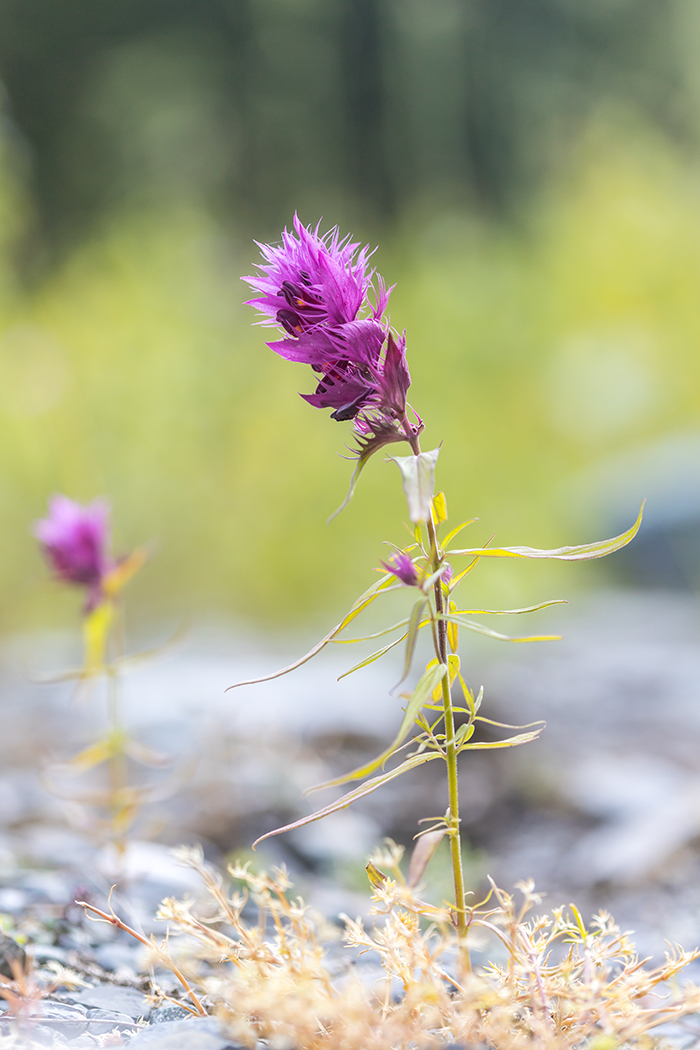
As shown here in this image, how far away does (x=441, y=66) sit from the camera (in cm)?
697

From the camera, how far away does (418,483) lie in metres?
0.59

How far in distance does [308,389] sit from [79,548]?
4069 mm

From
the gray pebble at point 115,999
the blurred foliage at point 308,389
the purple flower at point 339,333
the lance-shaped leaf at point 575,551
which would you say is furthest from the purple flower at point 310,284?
the blurred foliage at point 308,389

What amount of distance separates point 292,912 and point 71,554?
660 millimetres

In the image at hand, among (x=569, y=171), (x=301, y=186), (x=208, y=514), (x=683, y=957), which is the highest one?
(x=301, y=186)

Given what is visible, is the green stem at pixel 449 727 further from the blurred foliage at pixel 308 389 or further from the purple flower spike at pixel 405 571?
the blurred foliage at pixel 308 389

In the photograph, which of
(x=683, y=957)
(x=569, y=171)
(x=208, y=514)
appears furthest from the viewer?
(x=569, y=171)

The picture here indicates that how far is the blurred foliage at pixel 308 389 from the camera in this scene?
14.5 ft

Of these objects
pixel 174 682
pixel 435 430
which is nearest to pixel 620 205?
pixel 435 430

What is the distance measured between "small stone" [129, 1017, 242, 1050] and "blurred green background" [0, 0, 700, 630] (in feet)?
8.49

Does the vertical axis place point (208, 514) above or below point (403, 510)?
above

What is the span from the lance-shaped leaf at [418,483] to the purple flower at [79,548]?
71 centimetres

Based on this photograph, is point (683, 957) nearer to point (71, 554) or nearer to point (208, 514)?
point (71, 554)

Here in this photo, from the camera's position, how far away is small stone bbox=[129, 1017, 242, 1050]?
0.64 metres
